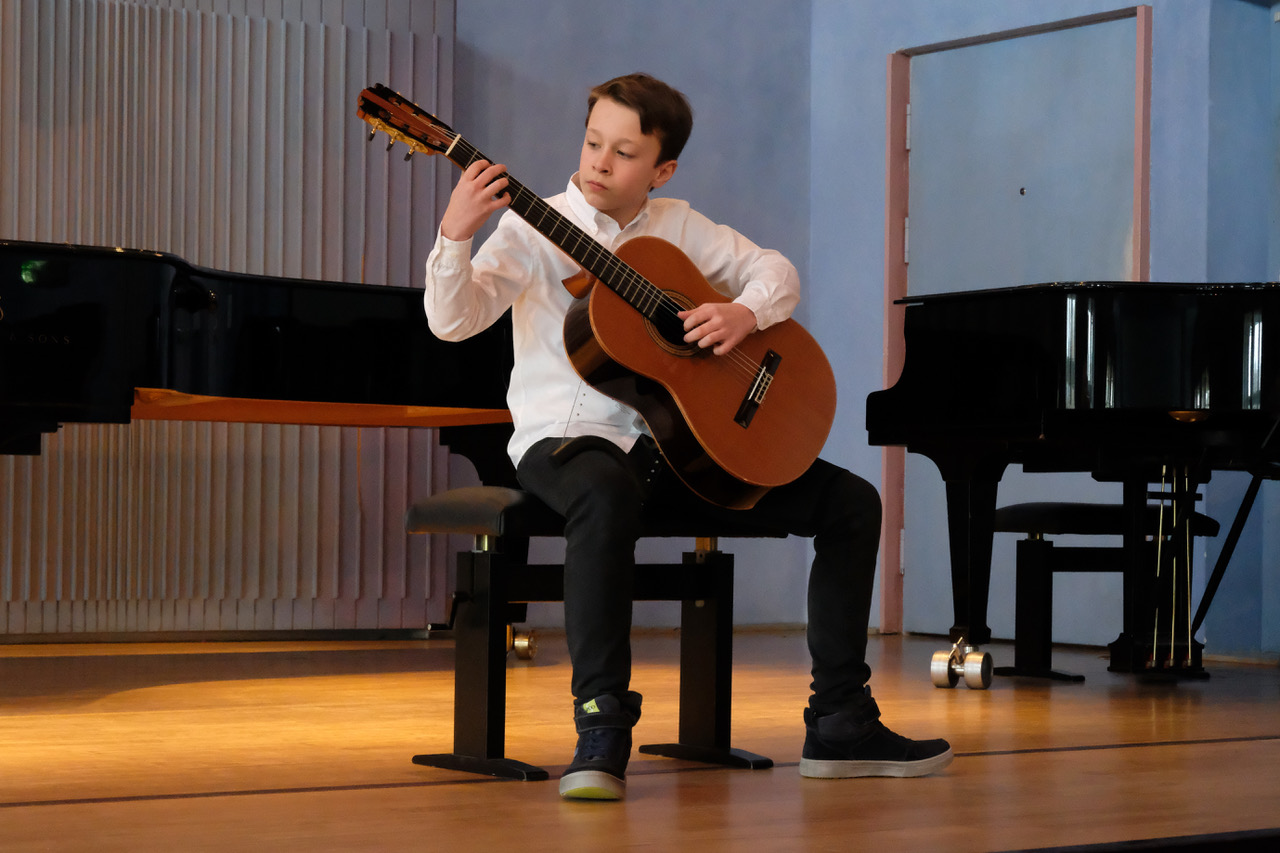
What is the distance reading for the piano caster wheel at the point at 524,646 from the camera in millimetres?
4230

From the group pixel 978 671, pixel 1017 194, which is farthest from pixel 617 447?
pixel 1017 194

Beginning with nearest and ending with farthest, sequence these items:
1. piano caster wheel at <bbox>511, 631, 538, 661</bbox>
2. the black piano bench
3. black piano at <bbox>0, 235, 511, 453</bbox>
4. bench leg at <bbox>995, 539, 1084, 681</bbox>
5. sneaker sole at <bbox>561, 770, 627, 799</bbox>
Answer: sneaker sole at <bbox>561, 770, 627, 799</bbox>, the black piano bench, black piano at <bbox>0, 235, 511, 453</bbox>, bench leg at <bbox>995, 539, 1084, 681</bbox>, piano caster wheel at <bbox>511, 631, 538, 661</bbox>

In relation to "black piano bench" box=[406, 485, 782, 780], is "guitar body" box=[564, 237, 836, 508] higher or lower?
higher

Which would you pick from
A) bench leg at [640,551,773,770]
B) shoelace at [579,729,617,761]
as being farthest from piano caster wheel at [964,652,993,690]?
shoelace at [579,729,617,761]

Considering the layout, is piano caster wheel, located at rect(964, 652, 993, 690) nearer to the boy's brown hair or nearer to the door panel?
the door panel

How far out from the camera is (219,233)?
499 cm

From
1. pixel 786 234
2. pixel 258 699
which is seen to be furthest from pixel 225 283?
pixel 786 234

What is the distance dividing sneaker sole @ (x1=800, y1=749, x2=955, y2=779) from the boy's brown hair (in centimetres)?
99

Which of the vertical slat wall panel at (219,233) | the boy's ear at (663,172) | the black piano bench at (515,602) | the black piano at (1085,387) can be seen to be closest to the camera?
the black piano bench at (515,602)

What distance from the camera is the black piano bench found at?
7.39 feet

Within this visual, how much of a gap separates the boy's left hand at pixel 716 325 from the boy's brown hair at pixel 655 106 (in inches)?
11.4

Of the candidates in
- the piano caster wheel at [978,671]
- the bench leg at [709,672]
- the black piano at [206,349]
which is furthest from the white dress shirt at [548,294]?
the piano caster wheel at [978,671]

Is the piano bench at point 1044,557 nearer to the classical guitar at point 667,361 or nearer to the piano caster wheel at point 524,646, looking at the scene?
the piano caster wheel at point 524,646

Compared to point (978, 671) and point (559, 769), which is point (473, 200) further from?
point (978, 671)
